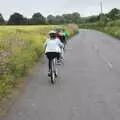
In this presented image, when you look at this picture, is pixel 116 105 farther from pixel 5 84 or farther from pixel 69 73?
pixel 69 73

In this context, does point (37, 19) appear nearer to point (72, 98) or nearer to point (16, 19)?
point (16, 19)

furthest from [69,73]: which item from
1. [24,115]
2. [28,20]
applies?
[28,20]

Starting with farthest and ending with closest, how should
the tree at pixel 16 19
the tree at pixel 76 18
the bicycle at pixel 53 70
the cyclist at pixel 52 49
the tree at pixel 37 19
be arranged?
the tree at pixel 76 18, the tree at pixel 37 19, the tree at pixel 16 19, the cyclist at pixel 52 49, the bicycle at pixel 53 70

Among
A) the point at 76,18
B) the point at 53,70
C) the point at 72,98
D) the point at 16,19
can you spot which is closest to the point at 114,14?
the point at 16,19

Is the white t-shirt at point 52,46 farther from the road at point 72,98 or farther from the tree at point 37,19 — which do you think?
the tree at point 37,19

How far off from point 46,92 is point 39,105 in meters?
2.06

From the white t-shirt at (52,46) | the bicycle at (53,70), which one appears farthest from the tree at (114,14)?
the white t-shirt at (52,46)

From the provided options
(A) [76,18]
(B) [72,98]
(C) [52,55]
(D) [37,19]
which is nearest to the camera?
(B) [72,98]

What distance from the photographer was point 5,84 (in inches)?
492

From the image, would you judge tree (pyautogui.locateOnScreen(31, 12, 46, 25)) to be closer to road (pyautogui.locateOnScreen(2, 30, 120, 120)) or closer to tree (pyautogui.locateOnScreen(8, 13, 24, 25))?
tree (pyautogui.locateOnScreen(8, 13, 24, 25))

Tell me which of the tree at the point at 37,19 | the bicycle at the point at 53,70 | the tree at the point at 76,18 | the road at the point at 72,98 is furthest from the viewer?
the tree at the point at 76,18

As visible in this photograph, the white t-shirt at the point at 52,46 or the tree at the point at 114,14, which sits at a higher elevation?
the tree at the point at 114,14

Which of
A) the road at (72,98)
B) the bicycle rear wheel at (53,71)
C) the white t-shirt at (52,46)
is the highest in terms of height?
the white t-shirt at (52,46)

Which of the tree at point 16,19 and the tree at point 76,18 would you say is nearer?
the tree at point 16,19
